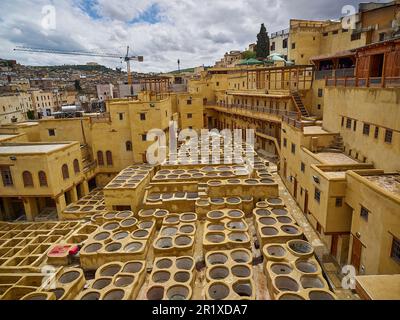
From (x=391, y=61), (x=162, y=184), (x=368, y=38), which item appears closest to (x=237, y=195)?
(x=162, y=184)

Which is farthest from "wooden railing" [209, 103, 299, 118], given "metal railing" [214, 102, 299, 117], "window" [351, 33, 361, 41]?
"window" [351, 33, 361, 41]

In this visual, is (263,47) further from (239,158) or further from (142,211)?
(142,211)

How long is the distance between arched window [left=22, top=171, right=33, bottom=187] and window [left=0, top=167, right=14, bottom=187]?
1.46m

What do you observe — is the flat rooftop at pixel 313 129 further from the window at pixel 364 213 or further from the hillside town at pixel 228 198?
the window at pixel 364 213

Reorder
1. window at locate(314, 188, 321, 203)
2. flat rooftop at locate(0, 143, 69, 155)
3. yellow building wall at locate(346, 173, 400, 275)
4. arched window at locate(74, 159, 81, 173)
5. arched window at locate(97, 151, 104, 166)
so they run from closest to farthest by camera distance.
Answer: yellow building wall at locate(346, 173, 400, 275)
window at locate(314, 188, 321, 203)
flat rooftop at locate(0, 143, 69, 155)
arched window at locate(74, 159, 81, 173)
arched window at locate(97, 151, 104, 166)

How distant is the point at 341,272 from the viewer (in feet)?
55.3

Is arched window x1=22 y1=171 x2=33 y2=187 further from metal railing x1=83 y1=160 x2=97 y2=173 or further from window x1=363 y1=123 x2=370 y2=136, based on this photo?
window x1=363 y1=123 x2=370 y2=136

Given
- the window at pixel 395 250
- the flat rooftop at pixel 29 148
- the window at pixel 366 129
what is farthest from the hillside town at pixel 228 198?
the flat rooftop at pixel 29 148

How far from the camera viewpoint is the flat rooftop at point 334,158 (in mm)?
20547

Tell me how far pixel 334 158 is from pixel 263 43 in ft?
192

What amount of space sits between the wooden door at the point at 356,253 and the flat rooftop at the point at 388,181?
336 cm

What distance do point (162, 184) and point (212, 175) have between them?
5375 mm

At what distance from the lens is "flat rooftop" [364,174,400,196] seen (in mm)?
14399
